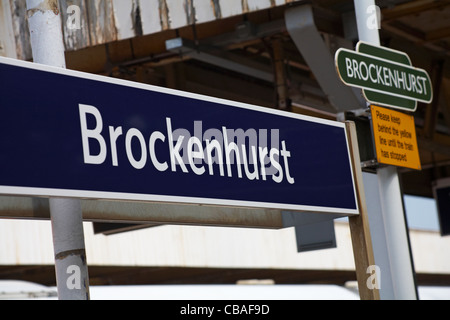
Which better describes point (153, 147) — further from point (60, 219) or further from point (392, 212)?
point (392, 212)

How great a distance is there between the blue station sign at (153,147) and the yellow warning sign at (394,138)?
5.66 ft

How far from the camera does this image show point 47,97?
9.89 ft

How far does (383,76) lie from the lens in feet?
20.0

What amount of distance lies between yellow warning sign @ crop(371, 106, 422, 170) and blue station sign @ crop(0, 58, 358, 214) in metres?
1.73

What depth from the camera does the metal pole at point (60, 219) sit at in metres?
3.22

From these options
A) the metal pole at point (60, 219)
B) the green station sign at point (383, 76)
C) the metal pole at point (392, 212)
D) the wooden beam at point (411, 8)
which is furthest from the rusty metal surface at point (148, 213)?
the wooden beam at point (411, 8)

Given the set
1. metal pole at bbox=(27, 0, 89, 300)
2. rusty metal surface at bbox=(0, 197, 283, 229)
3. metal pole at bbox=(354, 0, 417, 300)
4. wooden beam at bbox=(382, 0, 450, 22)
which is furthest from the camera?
wooden beam at bbox=(382, 0, 450, 22)

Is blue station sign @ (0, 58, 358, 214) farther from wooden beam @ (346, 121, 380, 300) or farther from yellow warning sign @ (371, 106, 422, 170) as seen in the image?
yellow warning sign @ (371, 106, 422, 170)

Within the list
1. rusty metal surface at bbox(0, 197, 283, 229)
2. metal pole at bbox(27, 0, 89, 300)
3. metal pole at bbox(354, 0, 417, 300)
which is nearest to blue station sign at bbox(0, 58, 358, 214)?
metal pole at bbox(27, 0, 89, 300)

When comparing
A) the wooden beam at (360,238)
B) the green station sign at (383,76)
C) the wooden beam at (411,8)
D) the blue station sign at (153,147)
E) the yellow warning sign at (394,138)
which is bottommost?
the wooden beam at (360,238)

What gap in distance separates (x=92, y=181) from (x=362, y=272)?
1744mm

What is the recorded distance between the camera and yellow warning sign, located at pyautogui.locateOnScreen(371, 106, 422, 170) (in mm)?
5943

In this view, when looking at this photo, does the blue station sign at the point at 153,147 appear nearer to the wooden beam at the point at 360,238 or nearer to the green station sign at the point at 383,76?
the wooden beam at the point at 360,238
